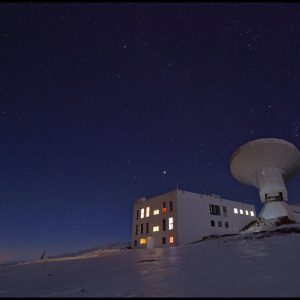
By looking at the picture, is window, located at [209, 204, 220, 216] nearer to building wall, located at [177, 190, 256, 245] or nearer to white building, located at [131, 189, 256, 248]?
white building, located at [131, 189, 256, 248]

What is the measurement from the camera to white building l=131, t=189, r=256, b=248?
139 ft

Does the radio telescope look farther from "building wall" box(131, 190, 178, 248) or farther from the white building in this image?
"building wall" box(131, 190, 178, 248)

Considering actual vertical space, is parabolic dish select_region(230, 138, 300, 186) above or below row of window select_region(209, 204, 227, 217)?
above

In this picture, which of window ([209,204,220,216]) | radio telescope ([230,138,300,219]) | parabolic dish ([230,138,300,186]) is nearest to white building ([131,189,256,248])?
window ([209,204,220,216])

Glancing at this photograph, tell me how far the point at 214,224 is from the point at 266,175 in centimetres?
1370

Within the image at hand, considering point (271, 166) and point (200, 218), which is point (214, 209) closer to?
point (200, 218)

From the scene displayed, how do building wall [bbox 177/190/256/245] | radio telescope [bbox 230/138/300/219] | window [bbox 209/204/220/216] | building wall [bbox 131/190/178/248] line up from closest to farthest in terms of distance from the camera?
radio telescope [bbox 230/138/300/219]
building wall [bbox 177/190/256/245]
building wall [bbox 131/190/178/248]
window [bbox 209/204/220/216]

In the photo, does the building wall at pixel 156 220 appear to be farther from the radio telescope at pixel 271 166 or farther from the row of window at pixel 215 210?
the radio telescope at pixel 271 166

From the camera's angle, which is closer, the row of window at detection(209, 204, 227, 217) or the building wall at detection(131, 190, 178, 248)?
the building wall at detection(131, 190, 178, 248)

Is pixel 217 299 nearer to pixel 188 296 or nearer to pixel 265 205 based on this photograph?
pixel 188 296

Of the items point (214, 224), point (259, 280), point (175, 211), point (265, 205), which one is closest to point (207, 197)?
point (214, 224)

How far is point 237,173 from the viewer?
44.8m

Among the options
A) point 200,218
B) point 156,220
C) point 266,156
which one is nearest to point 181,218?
point 200,218

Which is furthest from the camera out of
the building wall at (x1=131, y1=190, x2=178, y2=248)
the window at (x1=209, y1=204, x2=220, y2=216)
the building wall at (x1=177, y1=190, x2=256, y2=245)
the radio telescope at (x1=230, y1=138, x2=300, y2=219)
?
the window at (x1=209, y1=204, x2=220, y2=216)
